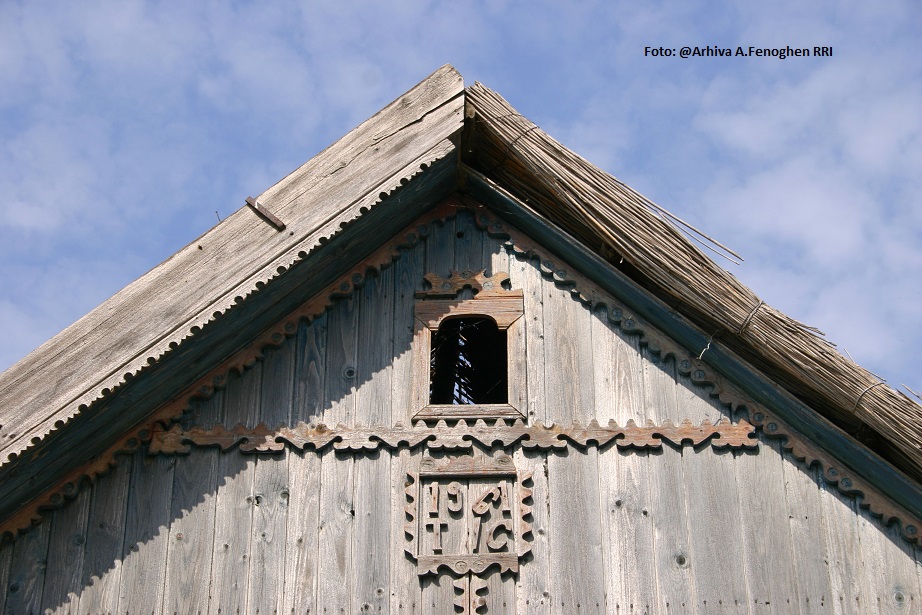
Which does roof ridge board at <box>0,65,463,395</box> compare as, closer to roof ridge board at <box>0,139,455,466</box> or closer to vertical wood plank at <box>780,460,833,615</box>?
roof ridge board at <box>0,139,455,466</box>

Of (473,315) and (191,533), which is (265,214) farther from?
(191,533)

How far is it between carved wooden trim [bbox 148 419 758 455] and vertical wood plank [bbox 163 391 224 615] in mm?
112

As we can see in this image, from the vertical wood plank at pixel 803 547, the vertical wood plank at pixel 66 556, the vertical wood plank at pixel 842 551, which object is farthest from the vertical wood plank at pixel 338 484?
the vertical wood plank at pixel 842 551

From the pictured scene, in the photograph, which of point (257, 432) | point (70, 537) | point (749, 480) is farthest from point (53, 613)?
point (749, 480)

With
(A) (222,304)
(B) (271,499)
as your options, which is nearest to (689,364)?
(B) (271,499)

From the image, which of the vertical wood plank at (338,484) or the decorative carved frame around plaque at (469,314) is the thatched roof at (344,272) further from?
the decorative carved frame around plaque at (469,314)

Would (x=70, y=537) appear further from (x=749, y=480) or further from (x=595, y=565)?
(x=749, y=480)

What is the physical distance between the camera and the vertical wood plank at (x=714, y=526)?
6191 millimetres

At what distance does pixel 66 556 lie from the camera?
20.8ft

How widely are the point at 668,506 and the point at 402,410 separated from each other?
149cm

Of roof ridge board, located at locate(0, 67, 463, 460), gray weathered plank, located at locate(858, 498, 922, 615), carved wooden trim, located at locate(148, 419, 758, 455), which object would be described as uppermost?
roof ridge board, located at locate(0, 67, 463, 460)

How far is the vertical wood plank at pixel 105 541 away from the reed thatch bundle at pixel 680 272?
8.77 feet

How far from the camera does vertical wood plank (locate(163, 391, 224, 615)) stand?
6234 millimetres

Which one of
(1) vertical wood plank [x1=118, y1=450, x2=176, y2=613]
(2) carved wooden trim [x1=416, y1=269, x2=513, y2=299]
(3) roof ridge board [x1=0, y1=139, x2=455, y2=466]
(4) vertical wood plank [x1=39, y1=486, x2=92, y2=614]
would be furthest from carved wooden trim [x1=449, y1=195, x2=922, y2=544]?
(4) vertical wood plank [x1=39, y1=486, x2=92, y2=614]
